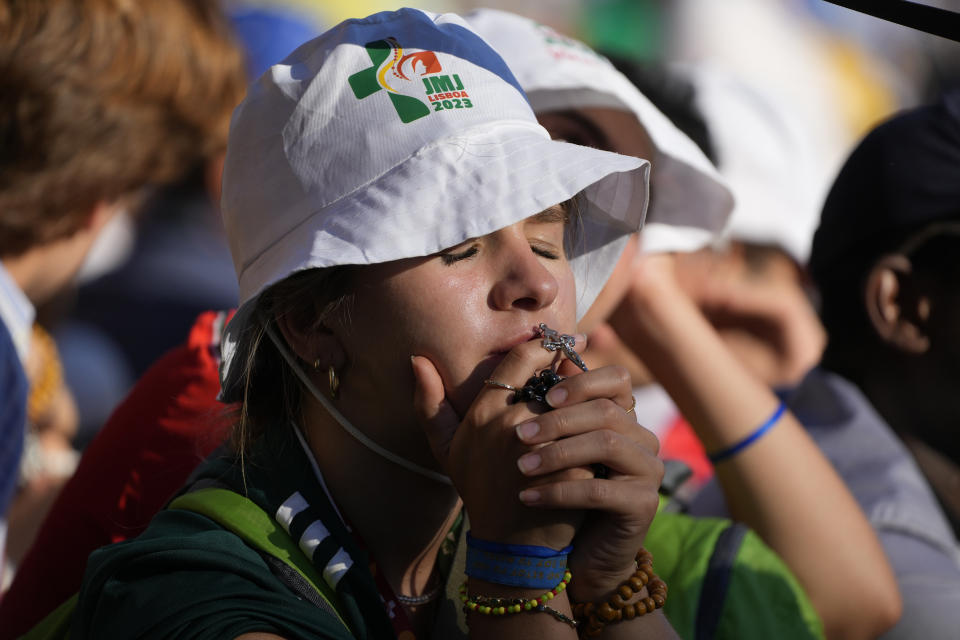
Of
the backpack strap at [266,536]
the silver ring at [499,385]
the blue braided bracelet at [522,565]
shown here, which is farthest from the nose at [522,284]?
the backpack strap at [266,536]

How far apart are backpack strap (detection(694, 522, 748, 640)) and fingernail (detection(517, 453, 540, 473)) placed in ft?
2.38

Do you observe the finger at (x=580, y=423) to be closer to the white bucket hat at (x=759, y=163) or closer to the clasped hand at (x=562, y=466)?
the clasped hand at (x=562, y=466)

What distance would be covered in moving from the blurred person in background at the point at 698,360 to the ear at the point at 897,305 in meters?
0.51

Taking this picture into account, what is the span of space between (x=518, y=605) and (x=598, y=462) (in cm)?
22

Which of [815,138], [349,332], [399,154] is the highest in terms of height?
[399,154]

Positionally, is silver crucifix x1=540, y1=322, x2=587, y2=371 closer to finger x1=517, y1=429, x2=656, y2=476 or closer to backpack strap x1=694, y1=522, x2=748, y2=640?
finger x1=517, y1=429, x2=656, y2=476

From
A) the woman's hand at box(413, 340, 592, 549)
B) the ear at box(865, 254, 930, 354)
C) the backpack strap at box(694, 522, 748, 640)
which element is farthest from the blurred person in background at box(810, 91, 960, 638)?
the woman's hand at box(413, 340, 592, 549)

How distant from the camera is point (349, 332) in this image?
5.03ft

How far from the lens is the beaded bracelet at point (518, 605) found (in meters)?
1.32

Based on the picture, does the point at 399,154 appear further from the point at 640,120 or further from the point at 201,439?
the point at 640,120

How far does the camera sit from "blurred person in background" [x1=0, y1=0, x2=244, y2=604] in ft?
8.55

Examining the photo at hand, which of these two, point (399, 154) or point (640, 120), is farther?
point (640, 120)

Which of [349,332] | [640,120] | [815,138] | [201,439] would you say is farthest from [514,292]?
[815,138]

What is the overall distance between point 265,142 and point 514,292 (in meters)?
0.47
